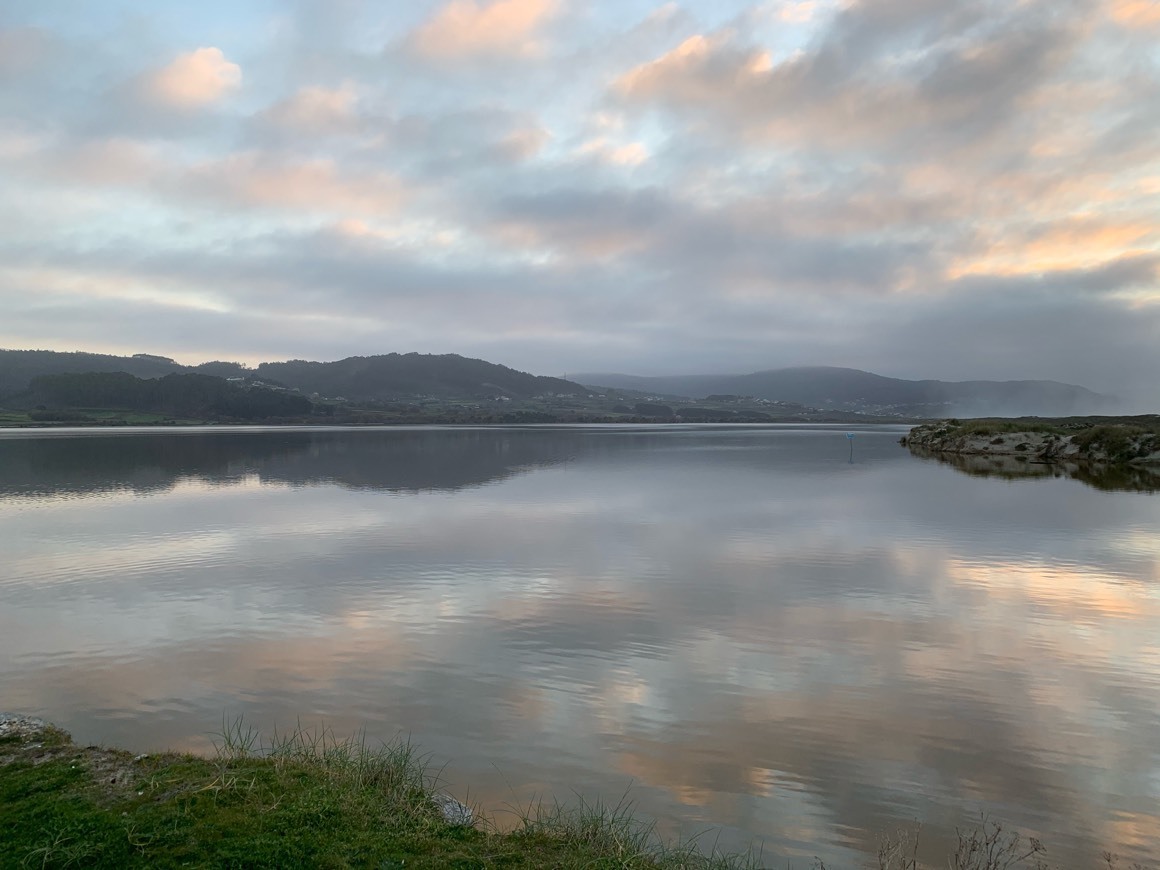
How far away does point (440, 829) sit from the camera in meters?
5.63

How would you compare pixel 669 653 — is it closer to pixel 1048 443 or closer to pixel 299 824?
pixel 299 824

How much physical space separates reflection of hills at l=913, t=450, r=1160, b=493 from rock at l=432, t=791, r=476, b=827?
37.6 m

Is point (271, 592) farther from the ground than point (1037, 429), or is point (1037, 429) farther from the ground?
point (1037, 429)

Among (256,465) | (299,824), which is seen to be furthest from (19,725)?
(256,465)

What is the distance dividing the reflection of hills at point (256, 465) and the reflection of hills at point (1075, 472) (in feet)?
99.4

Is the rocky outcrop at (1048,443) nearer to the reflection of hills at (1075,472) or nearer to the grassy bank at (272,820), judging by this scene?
the reflection of hills at (1075,472)

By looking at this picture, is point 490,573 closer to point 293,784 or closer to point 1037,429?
point 293,784

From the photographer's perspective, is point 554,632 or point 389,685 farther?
point 554,632

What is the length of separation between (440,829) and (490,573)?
34.5ft

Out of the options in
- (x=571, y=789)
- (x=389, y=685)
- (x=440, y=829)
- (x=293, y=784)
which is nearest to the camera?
(x=440, y=829)

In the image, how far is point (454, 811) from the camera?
238 inches

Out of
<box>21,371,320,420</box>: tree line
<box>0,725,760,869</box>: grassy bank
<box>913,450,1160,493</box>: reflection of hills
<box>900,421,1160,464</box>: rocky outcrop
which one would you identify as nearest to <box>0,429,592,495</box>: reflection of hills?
<box>0,725,760,869</box>: grassy bank

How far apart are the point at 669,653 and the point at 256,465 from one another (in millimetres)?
43534

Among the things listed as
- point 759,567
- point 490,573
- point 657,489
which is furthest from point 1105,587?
point 657,489
